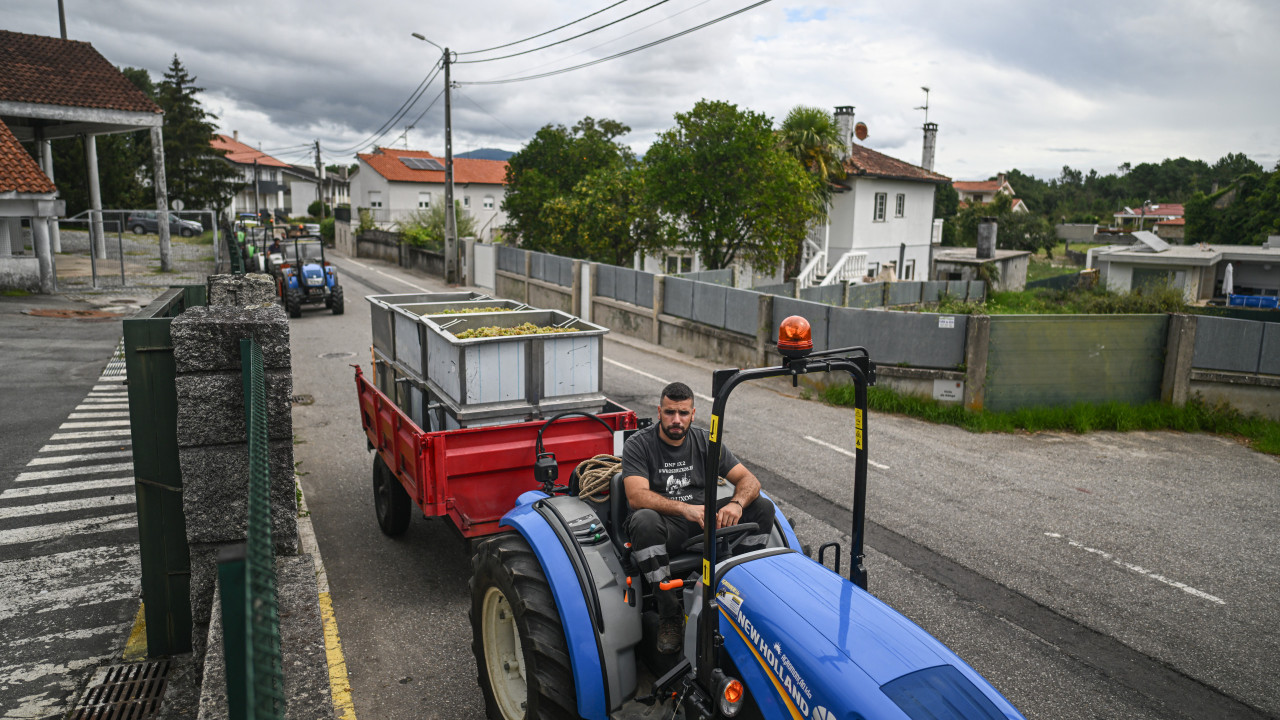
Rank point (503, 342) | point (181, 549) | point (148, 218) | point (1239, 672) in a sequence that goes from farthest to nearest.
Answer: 1. point (148, 218)
2. point (503, 342)
3. point (1239, 672)
4. point (181, 549)

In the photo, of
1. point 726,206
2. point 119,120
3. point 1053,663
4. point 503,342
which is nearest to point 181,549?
point 503,342

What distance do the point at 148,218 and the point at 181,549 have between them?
44.2 metres

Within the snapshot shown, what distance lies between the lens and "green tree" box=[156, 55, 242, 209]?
50031 millimetres

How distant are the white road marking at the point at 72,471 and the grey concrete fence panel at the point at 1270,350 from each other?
14.6 m

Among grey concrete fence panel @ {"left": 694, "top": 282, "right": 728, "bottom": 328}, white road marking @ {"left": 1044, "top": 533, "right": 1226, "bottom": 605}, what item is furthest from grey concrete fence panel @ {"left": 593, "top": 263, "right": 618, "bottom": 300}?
white road marking @ {"left": 1044, "top": 533, "right": 1226, "bottom": 605}

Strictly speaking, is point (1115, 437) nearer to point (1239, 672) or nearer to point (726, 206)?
point (1239, 672)

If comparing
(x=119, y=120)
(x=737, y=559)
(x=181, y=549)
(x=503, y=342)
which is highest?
(x=119, y=120)

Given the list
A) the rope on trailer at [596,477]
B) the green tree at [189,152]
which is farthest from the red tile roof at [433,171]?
the rope on trailer at [596,477]

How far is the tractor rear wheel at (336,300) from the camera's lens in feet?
70.6

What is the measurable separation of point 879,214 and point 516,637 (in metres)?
30.8

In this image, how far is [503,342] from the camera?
20.3 feet

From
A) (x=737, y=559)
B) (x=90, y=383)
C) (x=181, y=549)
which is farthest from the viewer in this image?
(x=90, y=383)

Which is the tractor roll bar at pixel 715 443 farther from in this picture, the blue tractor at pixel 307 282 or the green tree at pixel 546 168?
the green tree at pixel 546 168

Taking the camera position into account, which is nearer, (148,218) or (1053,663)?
(1053,663)
